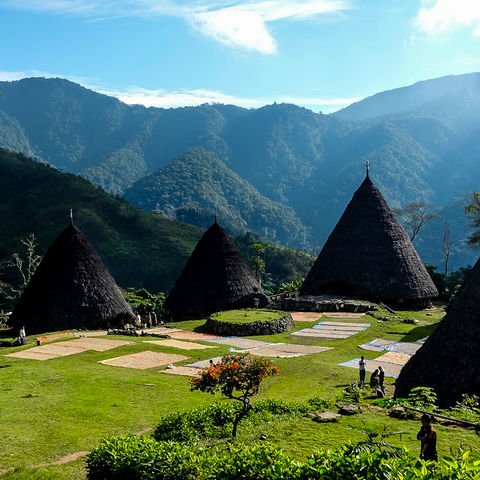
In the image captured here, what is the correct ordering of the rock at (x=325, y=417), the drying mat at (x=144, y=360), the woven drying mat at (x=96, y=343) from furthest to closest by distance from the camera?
the woven drying mat at (x=96, y=343) < the drying mat at (x=144, y=360) < the rock at (x=325, y=417)

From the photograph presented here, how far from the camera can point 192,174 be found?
13550cm

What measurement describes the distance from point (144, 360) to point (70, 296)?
9307 mm

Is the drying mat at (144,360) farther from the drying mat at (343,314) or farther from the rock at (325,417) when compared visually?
the drying mat at (343,314)

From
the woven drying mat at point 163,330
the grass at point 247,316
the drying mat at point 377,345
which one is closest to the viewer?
the drying mat at point 377,345

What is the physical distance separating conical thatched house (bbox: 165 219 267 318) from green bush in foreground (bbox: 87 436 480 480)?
22234 millimetres

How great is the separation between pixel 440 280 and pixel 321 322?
15675 mm

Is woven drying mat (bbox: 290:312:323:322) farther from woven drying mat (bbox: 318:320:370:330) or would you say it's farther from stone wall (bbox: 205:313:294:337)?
stone wall (bbox: 205:313:294:337)

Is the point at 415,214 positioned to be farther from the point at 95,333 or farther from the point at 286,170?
the point at 286,170

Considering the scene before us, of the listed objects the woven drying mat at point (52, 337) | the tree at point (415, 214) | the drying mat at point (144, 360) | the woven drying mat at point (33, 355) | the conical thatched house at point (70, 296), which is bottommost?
the drying mat at point (144, 360)

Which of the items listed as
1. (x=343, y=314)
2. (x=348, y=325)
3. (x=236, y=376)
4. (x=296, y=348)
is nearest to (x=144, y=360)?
(x=296, y=348)

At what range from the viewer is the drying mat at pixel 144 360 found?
59.3 feet

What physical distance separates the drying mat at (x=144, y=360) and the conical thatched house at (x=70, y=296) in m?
7.50

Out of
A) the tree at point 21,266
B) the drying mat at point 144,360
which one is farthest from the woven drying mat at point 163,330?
the tree at point 21,266

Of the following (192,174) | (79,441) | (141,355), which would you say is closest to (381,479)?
(79,441)
